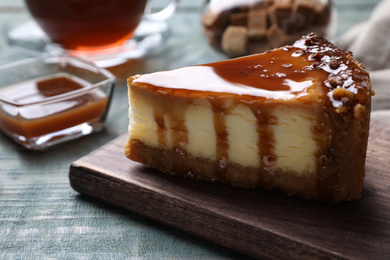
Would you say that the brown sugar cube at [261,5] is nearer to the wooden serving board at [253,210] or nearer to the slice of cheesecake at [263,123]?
the slice of cheesecake at [263,123]

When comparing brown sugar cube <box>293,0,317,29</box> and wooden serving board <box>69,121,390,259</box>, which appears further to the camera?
brown sugar cube <box>293,0,317,29</box>

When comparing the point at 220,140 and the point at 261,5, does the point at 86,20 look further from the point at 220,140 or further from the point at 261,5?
the point at 220,140

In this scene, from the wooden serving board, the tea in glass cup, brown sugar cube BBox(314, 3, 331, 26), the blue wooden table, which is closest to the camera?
the wooden serving board

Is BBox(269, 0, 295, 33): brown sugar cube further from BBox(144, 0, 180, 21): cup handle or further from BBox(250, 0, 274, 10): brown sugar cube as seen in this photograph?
BBox(144, 0, 180, 21): cup handle

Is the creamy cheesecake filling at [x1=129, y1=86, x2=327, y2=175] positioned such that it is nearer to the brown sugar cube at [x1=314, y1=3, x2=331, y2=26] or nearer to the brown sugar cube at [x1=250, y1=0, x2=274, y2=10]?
the brown sugar cube at [x1=250, y1=0, x2=274, y2=10]

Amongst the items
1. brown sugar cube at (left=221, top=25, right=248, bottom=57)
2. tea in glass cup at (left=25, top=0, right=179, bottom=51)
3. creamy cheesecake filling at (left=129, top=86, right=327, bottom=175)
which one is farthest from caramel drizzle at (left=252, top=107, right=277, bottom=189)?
tea in glass cup at (left=25, top=0, right=179, bottom=51)

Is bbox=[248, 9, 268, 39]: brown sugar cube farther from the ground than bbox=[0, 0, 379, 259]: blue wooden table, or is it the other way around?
bbox=[248, 9, 268, 39]: brown sugar cube

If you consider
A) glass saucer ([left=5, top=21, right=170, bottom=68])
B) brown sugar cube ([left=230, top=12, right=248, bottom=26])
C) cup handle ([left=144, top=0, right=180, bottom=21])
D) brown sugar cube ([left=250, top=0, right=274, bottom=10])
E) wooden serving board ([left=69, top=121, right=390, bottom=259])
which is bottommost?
glass saucer ([left=5, top=21, right=170, bottom=68])

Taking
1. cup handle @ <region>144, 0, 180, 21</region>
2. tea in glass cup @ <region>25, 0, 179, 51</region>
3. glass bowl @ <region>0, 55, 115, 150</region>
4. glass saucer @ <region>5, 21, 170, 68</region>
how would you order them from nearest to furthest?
glass bowl @ <region>0, 55, 115, 150</region> → tea in glass cup @ <region>25, 0, 179, 51</region> → glass saucer @ <region>5, 21, 170, 68</region> → cup handle @ <region>144, 0, 180, 21</region>
